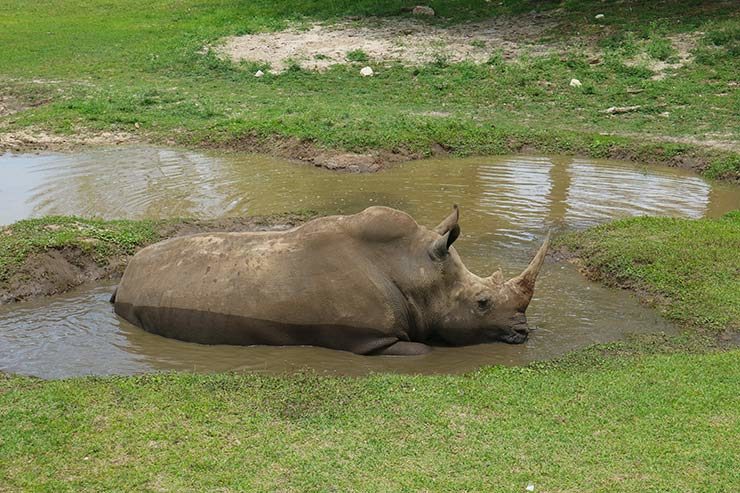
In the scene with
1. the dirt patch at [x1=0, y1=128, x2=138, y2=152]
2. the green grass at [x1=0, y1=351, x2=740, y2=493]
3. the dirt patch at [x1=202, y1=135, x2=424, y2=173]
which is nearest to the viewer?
the green grass at [x1=0, y1=351, x2=740, y2=493]

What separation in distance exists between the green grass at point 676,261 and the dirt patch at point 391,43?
12135 mm

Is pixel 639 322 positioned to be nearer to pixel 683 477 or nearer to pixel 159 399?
pixel 683 477

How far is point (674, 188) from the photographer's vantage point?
15516 mm

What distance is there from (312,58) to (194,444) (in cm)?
1954

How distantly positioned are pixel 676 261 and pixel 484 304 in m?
2.93

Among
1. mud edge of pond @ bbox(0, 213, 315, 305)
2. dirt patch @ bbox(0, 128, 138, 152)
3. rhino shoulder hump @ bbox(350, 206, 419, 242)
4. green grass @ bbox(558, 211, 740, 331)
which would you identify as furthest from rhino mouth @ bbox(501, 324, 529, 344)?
dirt patch @ bbox(0, 128, 138, 152)

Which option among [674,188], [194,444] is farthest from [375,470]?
[674,188]

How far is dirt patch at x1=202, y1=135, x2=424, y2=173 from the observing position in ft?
54.6

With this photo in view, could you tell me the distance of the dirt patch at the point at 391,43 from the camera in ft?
81.0

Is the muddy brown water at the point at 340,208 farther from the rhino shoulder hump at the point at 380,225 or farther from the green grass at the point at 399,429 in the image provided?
the rhino shoulder hump at the point at 380,225

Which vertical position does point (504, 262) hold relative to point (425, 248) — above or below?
below

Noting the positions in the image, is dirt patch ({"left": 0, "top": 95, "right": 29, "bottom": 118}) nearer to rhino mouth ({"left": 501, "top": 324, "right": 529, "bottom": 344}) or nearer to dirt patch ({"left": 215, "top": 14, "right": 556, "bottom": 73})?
dirt patch ({"left": 215, "top": 14, "right": 556, "bottom": 73})

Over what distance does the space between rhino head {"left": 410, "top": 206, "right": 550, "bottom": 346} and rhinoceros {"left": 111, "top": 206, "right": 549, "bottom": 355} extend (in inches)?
0.4

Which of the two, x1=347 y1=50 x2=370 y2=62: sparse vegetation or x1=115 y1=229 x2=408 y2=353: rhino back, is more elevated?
x1=347 y1=50 x2=370 y2=62: sparse vegetation
